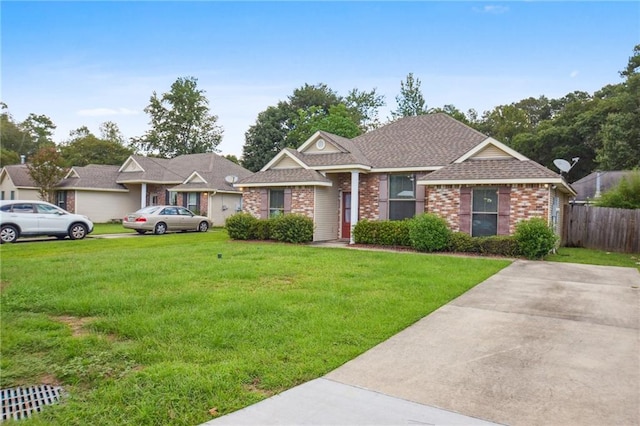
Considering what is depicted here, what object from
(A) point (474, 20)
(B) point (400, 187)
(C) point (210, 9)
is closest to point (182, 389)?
(C) point (210, 9)

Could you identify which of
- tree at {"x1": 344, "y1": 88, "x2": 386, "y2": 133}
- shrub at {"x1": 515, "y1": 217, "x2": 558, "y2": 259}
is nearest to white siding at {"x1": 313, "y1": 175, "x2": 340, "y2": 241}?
shrub at {"x1": 515, "y1": 217, "x2": 558, "y2": 259}

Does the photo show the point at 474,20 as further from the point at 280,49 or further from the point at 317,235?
the point at 317,235

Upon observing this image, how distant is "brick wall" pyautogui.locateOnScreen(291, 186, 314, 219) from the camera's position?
1697 cm

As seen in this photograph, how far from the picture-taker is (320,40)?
14.1m

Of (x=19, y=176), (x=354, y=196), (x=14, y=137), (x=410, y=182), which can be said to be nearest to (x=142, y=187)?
(x=19, y=176)

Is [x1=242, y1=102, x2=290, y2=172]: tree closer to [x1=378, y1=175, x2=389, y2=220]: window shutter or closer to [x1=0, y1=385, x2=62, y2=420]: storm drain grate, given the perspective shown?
[x1=378, y1=175, x2=389, y2=220]: window shutter

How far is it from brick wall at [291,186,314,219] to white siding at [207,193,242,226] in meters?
9.41

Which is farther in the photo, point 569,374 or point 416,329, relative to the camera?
point 416,329

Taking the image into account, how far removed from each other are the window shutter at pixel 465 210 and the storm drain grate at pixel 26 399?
13.1 metres

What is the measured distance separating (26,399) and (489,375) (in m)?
4.08

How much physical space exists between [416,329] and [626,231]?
573 inches

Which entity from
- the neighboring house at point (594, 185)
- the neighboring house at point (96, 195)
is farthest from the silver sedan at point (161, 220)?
the neighboring house at point (594, 185)

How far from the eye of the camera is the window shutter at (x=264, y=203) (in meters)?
18.2

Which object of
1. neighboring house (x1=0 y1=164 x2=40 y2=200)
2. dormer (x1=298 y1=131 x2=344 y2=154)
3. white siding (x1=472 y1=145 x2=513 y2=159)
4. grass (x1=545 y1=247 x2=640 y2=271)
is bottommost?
grass (x1=545 y1=247 x2=640 y2=271)
